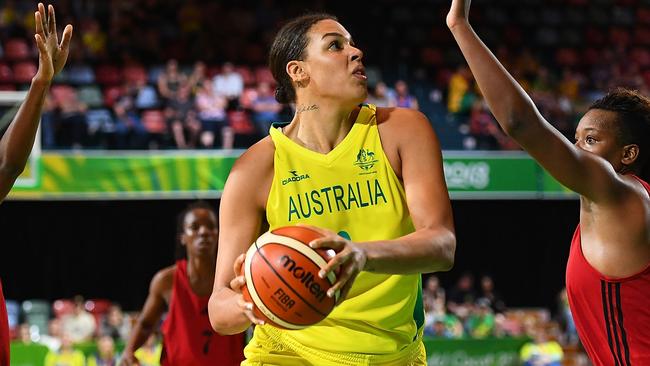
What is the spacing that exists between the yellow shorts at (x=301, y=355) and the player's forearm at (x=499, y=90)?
0.96 metres

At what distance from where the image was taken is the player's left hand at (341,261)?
2705 mm

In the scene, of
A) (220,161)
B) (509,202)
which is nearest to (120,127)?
(220,161)

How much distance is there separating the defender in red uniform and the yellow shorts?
2.13 meters

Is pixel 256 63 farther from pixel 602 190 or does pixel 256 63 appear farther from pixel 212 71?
pixel 602 190

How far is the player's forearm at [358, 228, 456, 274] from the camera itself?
9.46ft

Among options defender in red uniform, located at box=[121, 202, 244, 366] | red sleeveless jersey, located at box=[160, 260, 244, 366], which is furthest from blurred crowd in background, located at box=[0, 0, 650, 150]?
red sleeveless jersey, located at box=[160, 260, 244, 366]

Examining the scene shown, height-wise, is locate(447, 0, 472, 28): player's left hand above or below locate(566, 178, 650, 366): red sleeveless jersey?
above

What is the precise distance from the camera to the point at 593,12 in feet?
57.4

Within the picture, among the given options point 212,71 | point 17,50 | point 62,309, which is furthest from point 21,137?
point 17,50

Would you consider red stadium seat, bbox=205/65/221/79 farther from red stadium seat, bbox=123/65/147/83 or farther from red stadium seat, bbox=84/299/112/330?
red stadium seat, bbox=84/299/112/330

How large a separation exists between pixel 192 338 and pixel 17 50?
377 inches

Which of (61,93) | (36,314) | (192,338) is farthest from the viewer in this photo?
(61,93)

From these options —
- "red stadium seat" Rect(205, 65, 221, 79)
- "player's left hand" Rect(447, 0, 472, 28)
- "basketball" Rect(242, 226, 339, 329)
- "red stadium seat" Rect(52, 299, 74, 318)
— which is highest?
"red stadium seat" Rect(205, 65, 221, 79)

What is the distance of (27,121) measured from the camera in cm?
356
